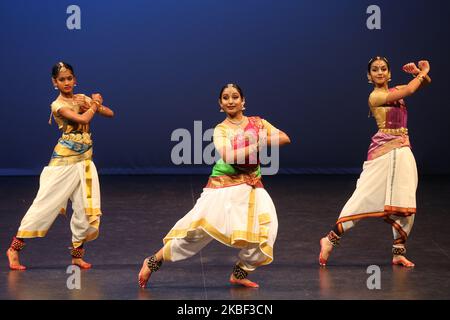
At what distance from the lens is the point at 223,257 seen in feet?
17.5

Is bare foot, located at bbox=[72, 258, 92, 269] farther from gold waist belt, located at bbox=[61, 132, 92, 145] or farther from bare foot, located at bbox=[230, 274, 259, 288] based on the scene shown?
bare foot, located at bbox=[230, 274, 259, 288]

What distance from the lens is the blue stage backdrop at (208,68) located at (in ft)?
29.5

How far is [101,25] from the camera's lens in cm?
897

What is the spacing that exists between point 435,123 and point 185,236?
18.2 feet

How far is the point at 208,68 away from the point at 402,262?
4.52 metres

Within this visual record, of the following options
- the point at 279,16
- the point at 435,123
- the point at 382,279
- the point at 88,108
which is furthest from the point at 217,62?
the point at 382,279

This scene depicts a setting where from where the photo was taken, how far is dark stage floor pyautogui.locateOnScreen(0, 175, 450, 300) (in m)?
4.45

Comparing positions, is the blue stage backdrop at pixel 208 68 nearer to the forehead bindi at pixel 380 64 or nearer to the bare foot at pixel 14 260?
the forehead bindi at pixel 380 64

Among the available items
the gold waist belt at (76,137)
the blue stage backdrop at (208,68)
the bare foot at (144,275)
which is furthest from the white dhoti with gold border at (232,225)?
the blue stage backdrop at (208,68)

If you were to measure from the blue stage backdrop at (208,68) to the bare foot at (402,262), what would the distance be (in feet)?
13.9

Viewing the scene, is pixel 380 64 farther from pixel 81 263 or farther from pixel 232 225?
pixel 81 263

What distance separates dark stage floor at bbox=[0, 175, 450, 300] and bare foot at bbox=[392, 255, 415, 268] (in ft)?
0.19

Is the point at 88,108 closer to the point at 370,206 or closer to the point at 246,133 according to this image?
the point at 246,133

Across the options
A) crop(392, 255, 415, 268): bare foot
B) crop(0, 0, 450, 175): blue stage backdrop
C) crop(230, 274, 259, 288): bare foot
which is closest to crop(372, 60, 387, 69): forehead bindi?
crop(392, 255, 415, 268): bare foot
